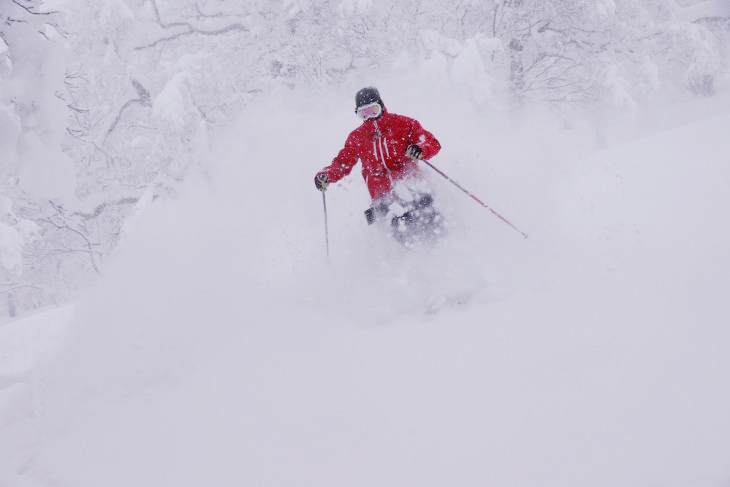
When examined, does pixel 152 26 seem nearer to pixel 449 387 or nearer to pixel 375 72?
pixel 375 72

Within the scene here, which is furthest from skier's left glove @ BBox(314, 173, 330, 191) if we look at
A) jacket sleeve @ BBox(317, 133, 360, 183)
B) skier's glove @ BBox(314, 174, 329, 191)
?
jacket sleeve @ BBox(317, 133, 360, 183)

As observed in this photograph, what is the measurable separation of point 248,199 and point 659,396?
300 inches

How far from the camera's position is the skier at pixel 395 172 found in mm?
5273

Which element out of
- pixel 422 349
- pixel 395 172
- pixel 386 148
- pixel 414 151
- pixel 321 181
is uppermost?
pixel 386 148

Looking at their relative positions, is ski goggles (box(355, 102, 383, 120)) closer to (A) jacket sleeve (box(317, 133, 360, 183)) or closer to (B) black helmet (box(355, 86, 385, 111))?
(B) black helmet (box(355, 86, 385, 111))

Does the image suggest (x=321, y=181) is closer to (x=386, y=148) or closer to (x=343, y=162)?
(x=343, y=162)

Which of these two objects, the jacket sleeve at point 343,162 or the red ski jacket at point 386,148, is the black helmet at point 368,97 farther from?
the jacket sleeve at point 343,162

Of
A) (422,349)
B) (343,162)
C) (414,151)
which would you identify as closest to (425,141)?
(414,151)

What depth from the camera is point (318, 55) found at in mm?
13969

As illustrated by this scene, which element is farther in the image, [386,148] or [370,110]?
[386,148]

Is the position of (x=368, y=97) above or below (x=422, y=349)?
above

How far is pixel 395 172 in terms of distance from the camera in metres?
5.44

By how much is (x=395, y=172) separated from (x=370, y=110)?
757 mm

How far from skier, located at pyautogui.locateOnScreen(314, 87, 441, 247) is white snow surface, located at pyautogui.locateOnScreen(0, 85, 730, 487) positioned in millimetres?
325
